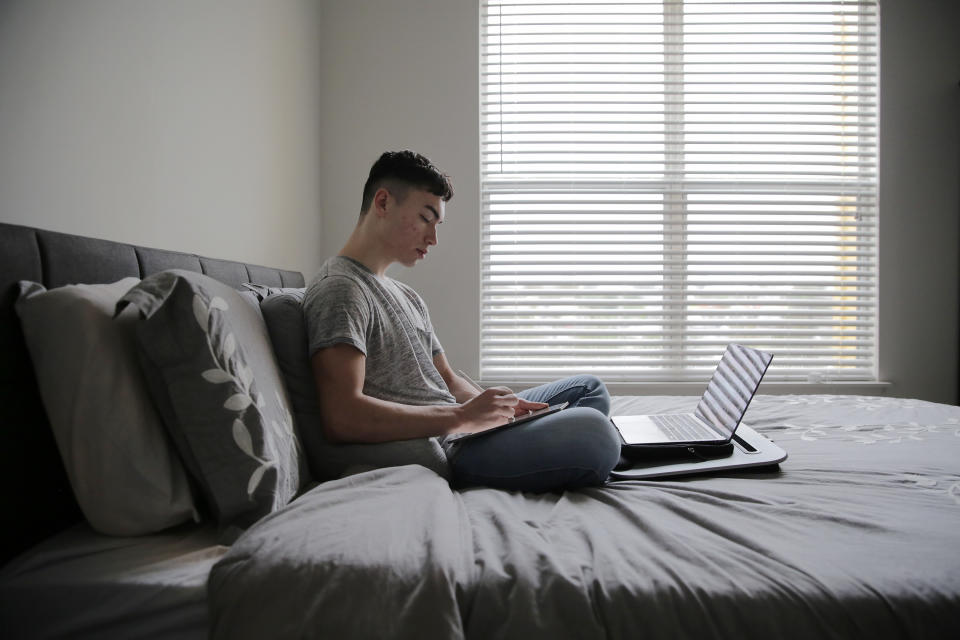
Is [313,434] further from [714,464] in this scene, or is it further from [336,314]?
[714,464]

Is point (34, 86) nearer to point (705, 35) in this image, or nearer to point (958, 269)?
point (705, 35)

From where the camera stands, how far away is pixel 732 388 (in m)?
1.35

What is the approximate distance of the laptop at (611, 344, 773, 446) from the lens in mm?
1237

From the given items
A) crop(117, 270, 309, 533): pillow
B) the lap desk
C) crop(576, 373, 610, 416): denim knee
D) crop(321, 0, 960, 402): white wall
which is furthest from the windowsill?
crop(117, 270, 309, 533): pillow

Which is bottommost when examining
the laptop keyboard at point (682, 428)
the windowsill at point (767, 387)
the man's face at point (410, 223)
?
the windowsill at point (767, 387)

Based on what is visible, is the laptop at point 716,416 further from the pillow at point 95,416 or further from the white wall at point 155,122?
the white wall at point 155,122

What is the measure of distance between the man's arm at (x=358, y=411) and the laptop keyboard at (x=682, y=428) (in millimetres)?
553

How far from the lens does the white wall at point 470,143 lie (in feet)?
8.73

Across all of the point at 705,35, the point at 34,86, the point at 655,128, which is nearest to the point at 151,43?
the point at 34,86

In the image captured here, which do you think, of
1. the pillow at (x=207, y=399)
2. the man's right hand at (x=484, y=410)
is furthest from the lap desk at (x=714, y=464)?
the pillow at (x=207, y=399)

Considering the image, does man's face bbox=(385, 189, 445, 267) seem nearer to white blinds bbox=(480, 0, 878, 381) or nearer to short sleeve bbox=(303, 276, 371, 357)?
short sleeve bbox=(303, 276, 371, 357)

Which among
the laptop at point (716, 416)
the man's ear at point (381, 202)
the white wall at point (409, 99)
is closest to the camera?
the laptop at point (716, 416)

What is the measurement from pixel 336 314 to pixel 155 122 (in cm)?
75

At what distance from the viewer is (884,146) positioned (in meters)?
2.72
